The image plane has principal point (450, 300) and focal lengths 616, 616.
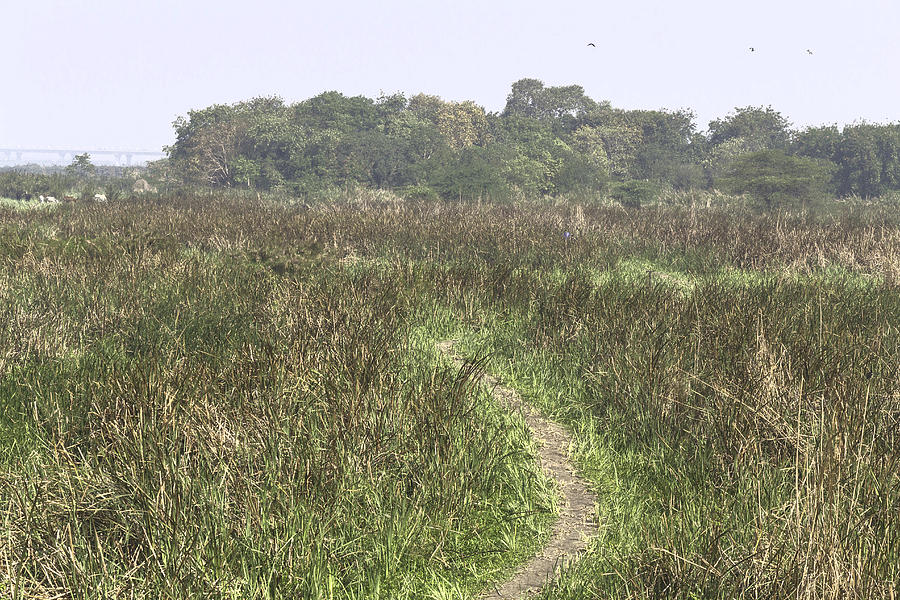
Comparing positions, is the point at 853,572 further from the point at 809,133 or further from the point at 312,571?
the point at 809,133

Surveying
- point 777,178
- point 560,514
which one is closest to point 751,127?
point 777,178

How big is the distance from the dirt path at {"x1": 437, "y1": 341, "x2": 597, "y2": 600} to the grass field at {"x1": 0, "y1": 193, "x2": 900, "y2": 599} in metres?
0.09

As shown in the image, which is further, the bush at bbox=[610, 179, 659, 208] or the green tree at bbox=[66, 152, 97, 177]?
the green tree at bbox=[66, 152, 97, 177]

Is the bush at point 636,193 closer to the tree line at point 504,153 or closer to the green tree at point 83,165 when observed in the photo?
the tree line at point 504,153

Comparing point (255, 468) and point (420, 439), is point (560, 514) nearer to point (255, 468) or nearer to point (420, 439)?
point (420, 439)

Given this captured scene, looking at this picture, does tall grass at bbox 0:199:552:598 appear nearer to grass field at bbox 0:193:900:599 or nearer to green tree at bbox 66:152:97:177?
grass field at bbox 0:193:900:599

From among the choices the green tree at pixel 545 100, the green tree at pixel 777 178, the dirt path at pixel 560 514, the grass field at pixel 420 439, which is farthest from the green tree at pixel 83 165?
the dirt path at pixel 560 514

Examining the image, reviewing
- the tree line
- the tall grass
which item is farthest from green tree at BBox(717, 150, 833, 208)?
the tall grass

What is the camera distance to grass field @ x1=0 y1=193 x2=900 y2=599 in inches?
100

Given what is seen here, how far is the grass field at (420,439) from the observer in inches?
100

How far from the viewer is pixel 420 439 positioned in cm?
365

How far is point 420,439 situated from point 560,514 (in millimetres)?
924

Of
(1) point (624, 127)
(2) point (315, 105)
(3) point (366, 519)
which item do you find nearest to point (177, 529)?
(3) point (366, 519)

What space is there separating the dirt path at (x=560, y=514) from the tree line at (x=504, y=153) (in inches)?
948
